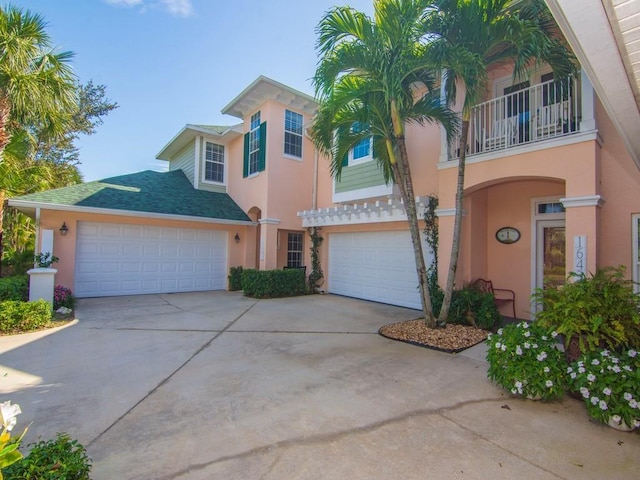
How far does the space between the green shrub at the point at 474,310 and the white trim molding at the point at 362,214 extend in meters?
2.60

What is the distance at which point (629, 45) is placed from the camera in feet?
7.59

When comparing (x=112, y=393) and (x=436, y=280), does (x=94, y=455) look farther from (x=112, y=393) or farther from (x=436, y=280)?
(x=436, y=280)

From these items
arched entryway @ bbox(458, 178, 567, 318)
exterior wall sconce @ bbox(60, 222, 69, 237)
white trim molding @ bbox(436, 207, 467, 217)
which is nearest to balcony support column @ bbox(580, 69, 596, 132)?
arched entryway @ bbox(458, 178, 567, 318)

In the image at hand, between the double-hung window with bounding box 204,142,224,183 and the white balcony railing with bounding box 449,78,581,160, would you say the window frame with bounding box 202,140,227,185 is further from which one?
the white balcony railing with bounding box 449,78,581,160

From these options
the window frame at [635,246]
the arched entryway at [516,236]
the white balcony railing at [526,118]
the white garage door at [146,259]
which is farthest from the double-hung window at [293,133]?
the window frame at [635,246]

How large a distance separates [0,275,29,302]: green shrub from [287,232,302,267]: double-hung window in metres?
8.42

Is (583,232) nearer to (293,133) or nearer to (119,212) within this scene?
(293,133)

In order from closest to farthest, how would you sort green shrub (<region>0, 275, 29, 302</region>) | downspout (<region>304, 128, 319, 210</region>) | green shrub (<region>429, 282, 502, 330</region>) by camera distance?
1. green shrub (<region>429, 282, 502, 330</region>)
2. green shrub (<region>0, 275, 29, 302</region>)
3. downspout (<region>304, 128, 319, 210</region>)

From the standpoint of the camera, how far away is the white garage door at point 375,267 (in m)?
9.42

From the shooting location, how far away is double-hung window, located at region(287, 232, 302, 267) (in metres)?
13.8

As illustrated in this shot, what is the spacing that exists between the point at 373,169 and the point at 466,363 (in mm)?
6439

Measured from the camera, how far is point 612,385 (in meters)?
3.18

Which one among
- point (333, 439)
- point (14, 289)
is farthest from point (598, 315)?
point (14, 289)

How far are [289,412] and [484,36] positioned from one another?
660cm
